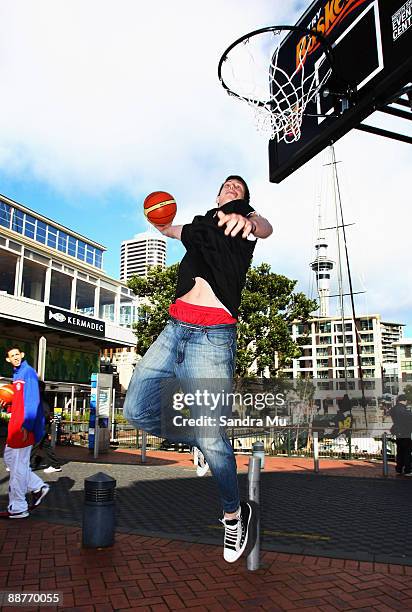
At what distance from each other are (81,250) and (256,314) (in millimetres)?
21737

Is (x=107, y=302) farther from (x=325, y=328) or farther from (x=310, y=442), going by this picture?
(x=325, y=328)

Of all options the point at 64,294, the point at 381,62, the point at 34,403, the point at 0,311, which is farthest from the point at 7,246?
the point at 381,62

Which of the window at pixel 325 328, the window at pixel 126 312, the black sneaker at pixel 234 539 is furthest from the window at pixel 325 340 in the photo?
the black sneaker at pixel 234 539

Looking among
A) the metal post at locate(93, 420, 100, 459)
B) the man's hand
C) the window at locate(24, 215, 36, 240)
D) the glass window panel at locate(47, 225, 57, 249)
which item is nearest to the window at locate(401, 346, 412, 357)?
the glass window panel at locate(47, 225, 57, 249)

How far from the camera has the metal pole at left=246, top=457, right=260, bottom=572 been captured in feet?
13.2

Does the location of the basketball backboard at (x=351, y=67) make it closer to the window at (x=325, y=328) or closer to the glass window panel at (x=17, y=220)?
the glass window panel at (x=17, y=220)

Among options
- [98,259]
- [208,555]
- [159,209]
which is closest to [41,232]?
[98,259]

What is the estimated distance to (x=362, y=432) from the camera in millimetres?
14766

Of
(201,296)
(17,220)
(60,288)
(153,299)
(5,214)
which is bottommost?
(201,296)

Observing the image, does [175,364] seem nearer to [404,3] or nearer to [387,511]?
[404,3]

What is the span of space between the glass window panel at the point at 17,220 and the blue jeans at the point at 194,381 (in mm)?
34879

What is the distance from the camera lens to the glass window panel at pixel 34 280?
1320 inches

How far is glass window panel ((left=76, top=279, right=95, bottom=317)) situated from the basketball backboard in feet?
99.4

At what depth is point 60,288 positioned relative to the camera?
38.8 metres
